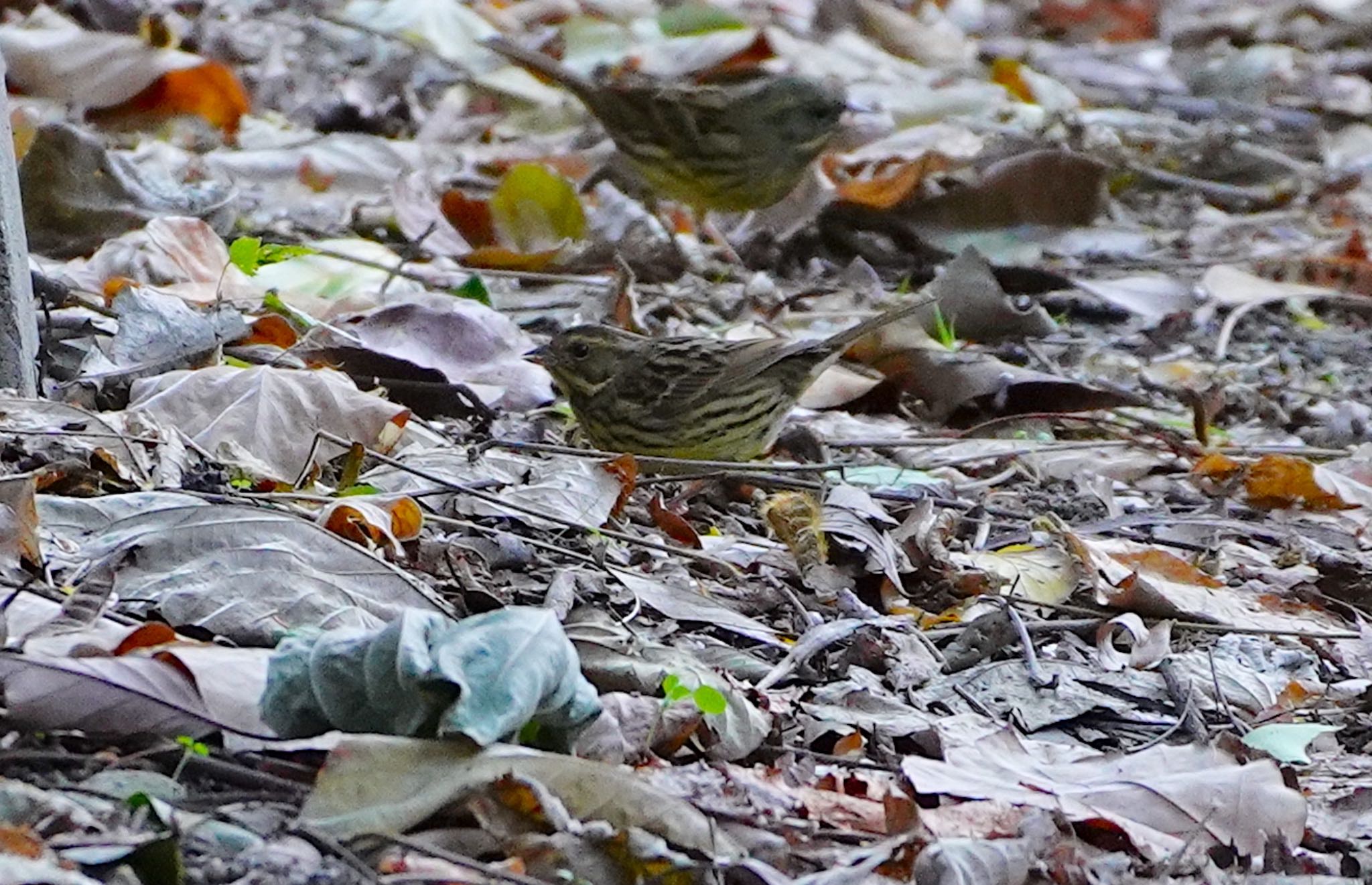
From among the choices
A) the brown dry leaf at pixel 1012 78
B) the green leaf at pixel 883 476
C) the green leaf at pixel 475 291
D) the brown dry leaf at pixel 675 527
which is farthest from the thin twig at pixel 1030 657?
the brown dry leaf at pixel 1012 78

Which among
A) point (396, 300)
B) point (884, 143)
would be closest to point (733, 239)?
point (884, 143)

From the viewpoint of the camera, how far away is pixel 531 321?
19.3 ft

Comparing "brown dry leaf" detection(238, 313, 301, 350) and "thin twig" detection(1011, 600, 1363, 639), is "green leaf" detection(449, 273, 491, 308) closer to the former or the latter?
"brown dry leaf" detection(238, 313, 301, 350)

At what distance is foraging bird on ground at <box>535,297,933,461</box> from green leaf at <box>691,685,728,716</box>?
187 centimetres

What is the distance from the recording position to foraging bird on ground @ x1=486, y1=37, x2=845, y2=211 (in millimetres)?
7832

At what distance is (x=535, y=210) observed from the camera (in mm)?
6652

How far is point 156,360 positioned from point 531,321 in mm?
1857

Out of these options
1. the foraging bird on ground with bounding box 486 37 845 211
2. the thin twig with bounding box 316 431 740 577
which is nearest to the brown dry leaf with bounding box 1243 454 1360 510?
the thin twig with bounding box 316 431 740 577

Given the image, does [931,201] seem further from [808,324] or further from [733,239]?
[808,324]

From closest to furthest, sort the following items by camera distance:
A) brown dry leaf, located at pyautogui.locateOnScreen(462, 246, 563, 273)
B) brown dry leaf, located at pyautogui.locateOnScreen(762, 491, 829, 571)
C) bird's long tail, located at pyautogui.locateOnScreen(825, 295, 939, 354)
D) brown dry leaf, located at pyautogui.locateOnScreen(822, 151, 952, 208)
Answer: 1. brown dry leaf, located at pyautogui.locateOnScreen(762, 491, 829, 571)
2. bird's long tail, located at pyautogui.locateOnScreen(825, 295, 939, 354)
3. brown dry leaf, located at pyautogui.locateOnScreen(462, 246, 563, 273)
4. brown dry leaf, located at pyautogui.locateOnScreen(822, 151, 952, 208)

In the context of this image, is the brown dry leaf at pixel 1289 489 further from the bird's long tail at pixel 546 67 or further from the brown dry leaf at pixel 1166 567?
the bird's long tail at pixel 546 67

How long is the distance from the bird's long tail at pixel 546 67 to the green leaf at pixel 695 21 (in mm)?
1706

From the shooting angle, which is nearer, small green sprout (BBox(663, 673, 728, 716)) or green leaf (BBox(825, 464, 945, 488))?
small green sprout (BBox(663, 673, 728, 716))

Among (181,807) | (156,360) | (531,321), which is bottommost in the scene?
(531,321)
